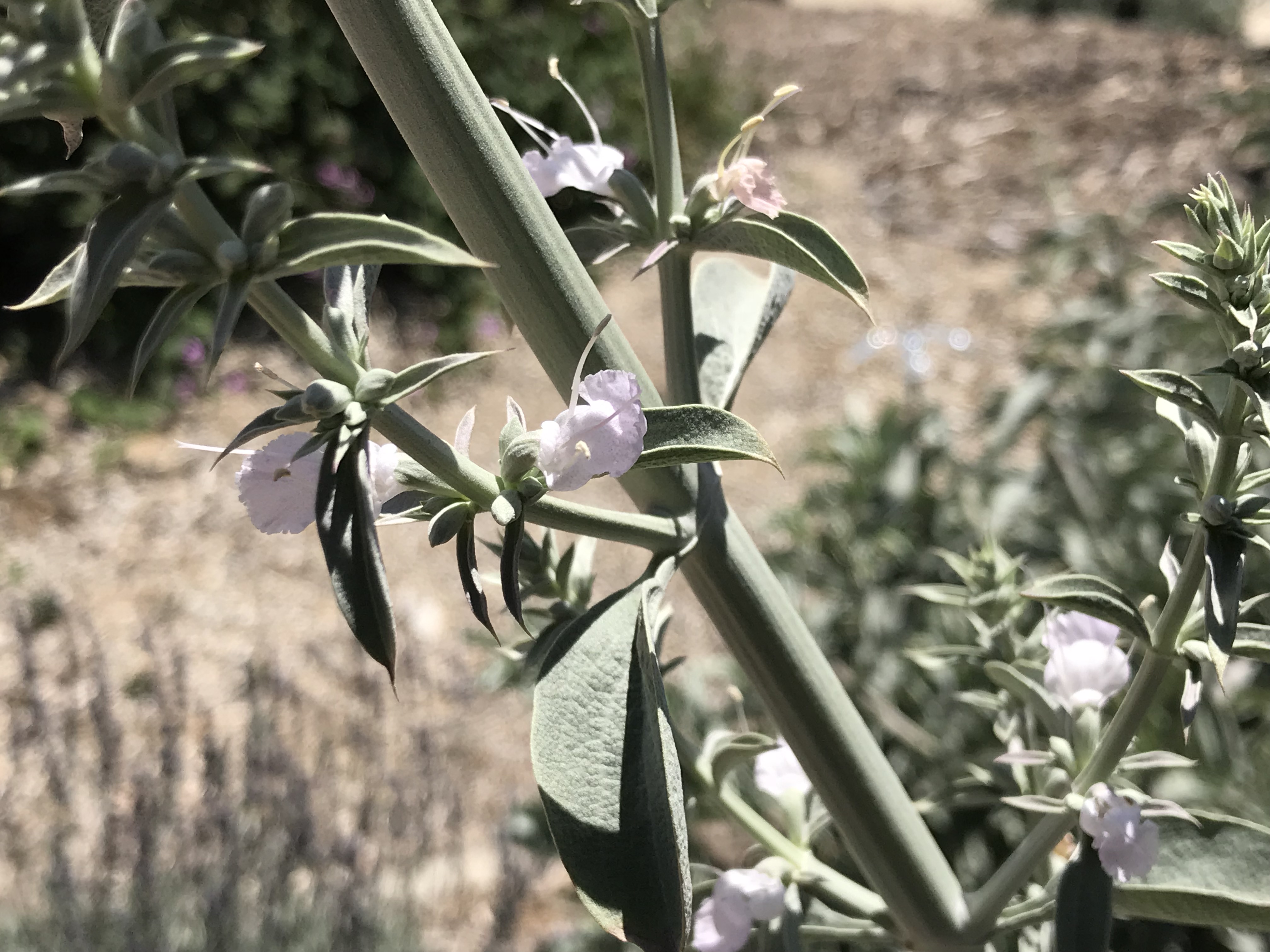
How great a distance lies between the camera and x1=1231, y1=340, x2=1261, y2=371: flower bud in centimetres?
46

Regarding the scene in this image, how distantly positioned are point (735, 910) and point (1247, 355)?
48cm

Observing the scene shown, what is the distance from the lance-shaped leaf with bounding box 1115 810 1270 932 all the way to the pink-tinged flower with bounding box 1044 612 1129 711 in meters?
0.09

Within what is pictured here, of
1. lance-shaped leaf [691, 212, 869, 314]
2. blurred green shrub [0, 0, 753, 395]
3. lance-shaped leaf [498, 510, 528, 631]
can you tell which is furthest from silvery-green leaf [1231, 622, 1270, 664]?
blurred green shrub [0, 0, 753, 395]

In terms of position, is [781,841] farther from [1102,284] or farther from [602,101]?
[602,101]

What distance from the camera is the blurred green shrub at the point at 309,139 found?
3.43 meters

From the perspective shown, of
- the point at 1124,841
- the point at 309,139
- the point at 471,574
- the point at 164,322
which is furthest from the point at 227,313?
the point at 309,139

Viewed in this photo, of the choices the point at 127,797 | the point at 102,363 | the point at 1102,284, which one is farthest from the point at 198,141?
the point at 1102,284

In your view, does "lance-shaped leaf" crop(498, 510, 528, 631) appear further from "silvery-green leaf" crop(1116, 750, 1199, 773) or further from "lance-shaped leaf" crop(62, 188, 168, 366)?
"silvery-green leaf" crop(1116, 750, 1199, 773)

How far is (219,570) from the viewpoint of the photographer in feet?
9.64

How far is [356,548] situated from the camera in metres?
0.42

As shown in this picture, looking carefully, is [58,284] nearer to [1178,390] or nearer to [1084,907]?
[1178,390]

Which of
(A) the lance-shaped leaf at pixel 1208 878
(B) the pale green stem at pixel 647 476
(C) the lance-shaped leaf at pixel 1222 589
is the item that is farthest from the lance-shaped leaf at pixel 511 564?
(A) the lance-shaped leaf at pixel 1208 878

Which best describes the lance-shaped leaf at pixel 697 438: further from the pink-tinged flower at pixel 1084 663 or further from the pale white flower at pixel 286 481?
the pink-tinged flower at pixel 1084 663

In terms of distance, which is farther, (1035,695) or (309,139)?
(309,139)
